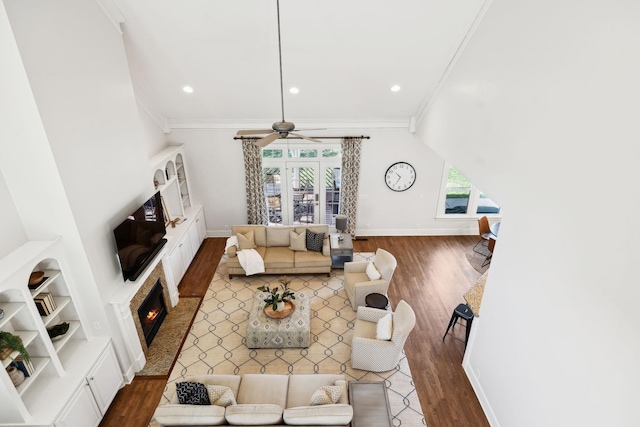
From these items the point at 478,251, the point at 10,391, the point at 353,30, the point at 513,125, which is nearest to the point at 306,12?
the point at 353,30

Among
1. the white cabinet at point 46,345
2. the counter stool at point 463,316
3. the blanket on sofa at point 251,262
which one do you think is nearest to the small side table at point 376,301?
the counter stool at point 463,316

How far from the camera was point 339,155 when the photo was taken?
8609 millimetres

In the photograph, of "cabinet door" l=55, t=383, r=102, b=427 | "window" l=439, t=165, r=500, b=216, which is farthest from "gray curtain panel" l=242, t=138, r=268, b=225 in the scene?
"cabinet door" l=55, t=383, r=102, b=427

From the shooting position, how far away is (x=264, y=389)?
4457 millimetres

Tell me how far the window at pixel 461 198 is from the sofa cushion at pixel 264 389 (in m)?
6.33

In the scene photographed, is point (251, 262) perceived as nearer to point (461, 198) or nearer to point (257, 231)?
point (257, 231)

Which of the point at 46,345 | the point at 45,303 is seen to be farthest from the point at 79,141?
the point at 46,345

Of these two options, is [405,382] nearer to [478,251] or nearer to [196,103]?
[478,251]

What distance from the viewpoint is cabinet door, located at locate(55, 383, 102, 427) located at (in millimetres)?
3830

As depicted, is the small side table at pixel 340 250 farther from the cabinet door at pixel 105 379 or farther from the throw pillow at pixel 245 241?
the cabinet door at pixel 105 379

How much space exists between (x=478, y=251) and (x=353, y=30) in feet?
19.8

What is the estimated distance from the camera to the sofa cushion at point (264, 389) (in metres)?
4.35

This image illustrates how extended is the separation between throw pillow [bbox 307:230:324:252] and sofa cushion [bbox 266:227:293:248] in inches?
19.3

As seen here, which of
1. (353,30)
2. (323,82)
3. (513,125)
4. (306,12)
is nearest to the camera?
(513,125)
